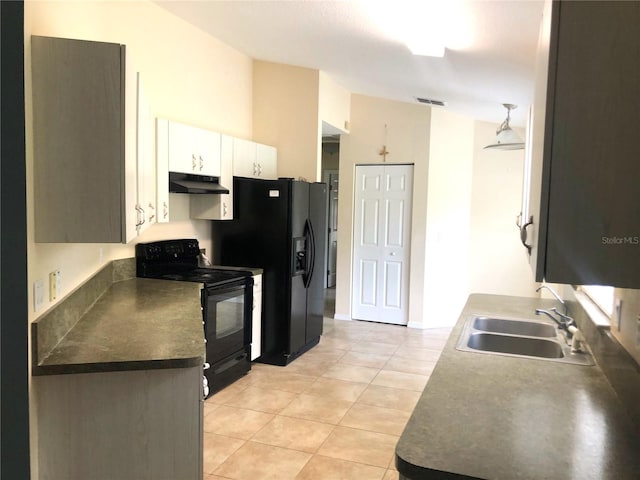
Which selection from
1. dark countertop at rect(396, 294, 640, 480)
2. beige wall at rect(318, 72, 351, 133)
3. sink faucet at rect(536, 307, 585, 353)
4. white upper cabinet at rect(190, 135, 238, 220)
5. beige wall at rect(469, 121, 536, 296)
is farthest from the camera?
beige wall at rect(469, 121, 536, 296)

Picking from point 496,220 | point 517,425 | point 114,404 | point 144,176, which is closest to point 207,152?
point 144,176

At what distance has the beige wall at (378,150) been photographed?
6.15 meters

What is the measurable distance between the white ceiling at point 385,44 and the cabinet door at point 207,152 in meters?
0.92

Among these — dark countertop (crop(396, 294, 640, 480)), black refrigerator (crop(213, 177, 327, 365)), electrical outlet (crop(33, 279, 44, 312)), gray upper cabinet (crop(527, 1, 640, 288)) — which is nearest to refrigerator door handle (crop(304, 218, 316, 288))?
black refrigerator (crop(213, 177, 327, 365))

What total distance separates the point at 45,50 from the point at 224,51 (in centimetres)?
310

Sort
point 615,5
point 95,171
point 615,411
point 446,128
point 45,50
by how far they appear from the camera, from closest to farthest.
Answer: point 615,5, point 615,411, point 45,50, point 95,171, point 446,128

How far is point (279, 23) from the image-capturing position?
388 centimetres

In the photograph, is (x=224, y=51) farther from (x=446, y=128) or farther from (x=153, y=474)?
(x=153, y=474)

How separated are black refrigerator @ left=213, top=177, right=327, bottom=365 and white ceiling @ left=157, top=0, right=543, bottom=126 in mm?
1232

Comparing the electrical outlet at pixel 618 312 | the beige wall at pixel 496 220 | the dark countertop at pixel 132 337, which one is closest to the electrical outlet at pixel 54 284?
the dark countertop at pixel 132 337

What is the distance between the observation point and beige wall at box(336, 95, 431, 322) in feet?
20.2

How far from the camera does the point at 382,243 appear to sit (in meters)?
6.44

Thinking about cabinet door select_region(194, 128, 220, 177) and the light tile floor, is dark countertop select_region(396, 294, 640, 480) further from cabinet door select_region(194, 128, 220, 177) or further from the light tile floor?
cabinet door select_region(194, 128, 220, 177)

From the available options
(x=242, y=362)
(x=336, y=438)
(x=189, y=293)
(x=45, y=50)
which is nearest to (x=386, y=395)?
(x=336, y=438)
